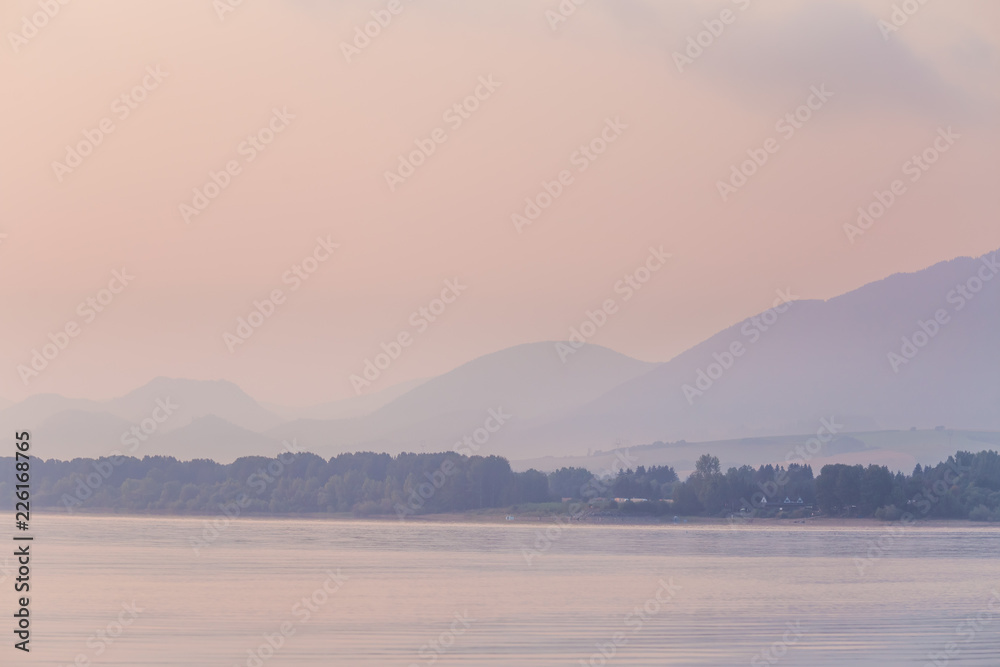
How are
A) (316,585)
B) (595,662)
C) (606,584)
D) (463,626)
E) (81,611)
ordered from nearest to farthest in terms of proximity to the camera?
(595,662) < (463,626) < (81,611) < (316,585) < (606,584)

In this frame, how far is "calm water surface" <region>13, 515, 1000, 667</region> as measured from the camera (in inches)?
1361

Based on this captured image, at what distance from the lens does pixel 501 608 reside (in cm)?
4597

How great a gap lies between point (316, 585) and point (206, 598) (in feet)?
22.3

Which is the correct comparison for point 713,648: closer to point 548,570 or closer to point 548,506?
point 548,570

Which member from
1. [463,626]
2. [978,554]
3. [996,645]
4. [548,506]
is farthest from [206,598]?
[548,506]

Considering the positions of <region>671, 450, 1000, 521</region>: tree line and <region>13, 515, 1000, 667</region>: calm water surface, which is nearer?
<region>13, 515, 1000, 667</region>: calm water surface

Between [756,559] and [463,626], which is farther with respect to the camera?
[756,559]

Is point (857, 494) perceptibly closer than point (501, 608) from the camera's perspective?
No

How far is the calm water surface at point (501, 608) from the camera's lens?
113ft

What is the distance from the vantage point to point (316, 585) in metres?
53.7

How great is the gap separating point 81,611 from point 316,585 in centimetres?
1237

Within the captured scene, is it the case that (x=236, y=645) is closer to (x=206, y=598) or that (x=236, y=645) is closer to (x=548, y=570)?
(x=206, y=598)

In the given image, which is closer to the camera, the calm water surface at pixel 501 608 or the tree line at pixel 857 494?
the calm water surface at pixel 501 608

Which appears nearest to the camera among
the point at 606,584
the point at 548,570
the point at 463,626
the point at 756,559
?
the point at 463,626
